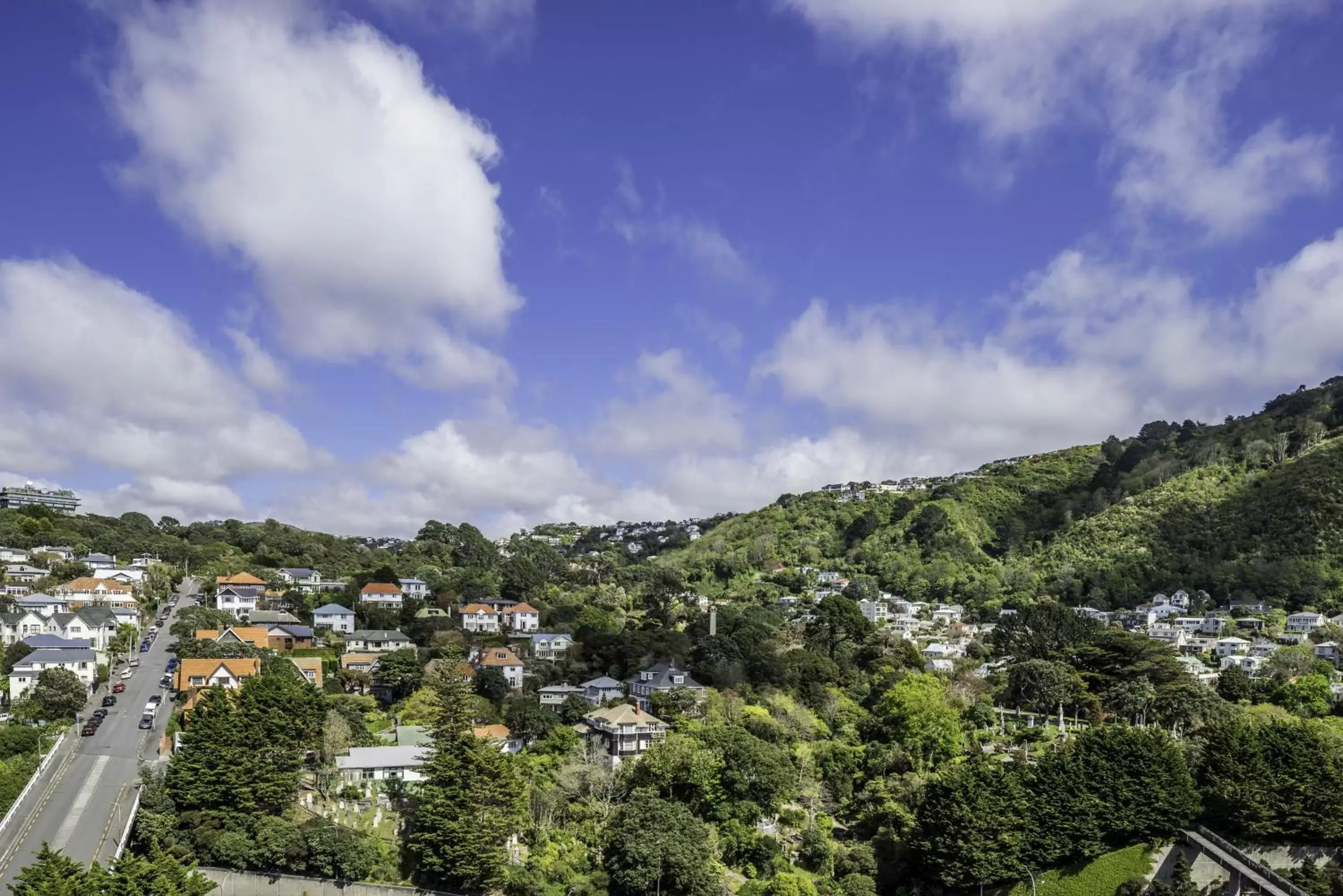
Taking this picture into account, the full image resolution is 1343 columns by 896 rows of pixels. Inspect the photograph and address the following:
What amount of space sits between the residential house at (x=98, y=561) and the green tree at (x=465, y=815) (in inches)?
1981

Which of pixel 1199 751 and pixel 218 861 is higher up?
pixel 1199 751

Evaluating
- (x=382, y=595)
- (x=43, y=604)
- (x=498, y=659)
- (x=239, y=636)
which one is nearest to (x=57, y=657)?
(x=239, y=636)

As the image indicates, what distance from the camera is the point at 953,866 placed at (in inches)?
1226

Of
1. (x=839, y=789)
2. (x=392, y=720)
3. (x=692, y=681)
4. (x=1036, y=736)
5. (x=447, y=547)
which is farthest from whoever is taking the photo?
(x=447, y=547)

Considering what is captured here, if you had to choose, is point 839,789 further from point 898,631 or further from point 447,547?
point 447,547

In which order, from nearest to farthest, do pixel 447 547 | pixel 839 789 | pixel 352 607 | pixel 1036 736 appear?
pixel 839 789, pixel 1036 736, pixel 352 607, pixel 447 547

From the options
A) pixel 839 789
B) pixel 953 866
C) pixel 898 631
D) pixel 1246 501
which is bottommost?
pixel 953 866

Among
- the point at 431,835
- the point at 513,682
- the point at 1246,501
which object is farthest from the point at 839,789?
the point at 1246,501

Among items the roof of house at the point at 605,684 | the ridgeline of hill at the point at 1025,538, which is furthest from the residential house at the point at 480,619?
the roof of house at the point at 605,684

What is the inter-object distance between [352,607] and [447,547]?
32.7 metres

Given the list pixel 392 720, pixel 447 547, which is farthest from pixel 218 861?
pixel 447 547

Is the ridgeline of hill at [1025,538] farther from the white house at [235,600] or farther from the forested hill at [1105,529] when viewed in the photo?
the white house at [235,600]

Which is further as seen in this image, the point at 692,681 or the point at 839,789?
the point at 692,681

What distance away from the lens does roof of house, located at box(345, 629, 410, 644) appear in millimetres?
58938
